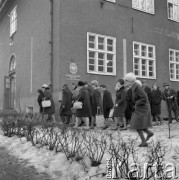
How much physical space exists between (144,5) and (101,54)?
4482mm

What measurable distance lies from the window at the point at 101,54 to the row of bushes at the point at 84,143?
6.75 m

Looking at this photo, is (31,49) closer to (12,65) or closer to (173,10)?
(12,65)

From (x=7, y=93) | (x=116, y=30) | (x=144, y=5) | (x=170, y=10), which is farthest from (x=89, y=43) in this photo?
(x=7, y=93)

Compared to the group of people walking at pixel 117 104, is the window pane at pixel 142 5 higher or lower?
higher

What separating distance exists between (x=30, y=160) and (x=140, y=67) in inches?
461

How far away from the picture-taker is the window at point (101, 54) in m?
14.6

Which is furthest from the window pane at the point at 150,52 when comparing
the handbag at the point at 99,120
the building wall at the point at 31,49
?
the handbag at the point at 99,120

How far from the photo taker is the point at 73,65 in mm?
13750

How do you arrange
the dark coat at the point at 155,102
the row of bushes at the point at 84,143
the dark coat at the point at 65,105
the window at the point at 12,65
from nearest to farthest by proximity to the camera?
the row of bushes at the point at 84,143, the dark coat at the point at 65,105, the dark coat at the point at 155,102, the window at the point at 12,65

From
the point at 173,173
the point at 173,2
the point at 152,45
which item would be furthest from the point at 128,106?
the point at 173,2

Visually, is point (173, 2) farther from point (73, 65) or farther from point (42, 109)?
point (42, 109)

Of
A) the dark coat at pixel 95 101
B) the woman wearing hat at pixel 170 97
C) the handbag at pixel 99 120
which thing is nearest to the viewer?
the handbag at pixel 99 120

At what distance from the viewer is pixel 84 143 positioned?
538 cm

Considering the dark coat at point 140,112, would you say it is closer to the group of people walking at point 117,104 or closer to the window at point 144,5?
the group of people walking at point 117,104
